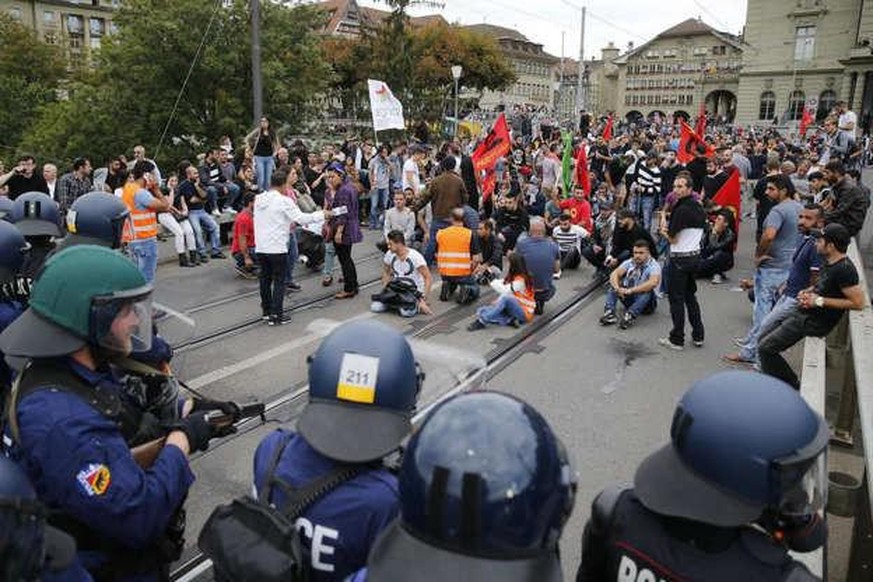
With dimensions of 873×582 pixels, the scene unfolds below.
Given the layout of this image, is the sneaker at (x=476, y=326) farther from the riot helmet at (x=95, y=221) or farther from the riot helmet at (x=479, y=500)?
the riot helmet at (x=479, y=500)

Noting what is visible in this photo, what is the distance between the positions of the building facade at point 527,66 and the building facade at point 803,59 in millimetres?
34196

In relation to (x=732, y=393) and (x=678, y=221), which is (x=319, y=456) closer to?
(x=732, y=393)

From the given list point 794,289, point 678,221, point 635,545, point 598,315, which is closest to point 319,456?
point 635,545

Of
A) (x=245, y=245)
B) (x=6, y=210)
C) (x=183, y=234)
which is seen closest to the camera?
(x=6, y=210)

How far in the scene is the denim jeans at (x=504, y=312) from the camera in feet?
29.1

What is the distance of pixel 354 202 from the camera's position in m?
10.2

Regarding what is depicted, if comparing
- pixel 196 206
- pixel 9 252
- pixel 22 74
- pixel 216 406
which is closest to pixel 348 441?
pixel 216 406

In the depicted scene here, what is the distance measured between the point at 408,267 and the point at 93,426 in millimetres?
7265

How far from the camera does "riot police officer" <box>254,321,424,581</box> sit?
2.00 metres

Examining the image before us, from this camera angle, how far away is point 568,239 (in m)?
11.9

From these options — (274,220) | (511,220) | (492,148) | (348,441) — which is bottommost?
(511,220)

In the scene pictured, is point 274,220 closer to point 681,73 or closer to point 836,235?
point 836,235

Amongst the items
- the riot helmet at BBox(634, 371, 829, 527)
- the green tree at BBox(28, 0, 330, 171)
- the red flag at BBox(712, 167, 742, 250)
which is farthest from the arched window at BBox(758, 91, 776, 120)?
the riot helmet at BBox(634, 371, 829, 527)

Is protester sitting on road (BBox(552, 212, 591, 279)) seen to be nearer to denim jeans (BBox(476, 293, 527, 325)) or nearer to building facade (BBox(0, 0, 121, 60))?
denim jeans (BBox(476, 293, 527, 325))
